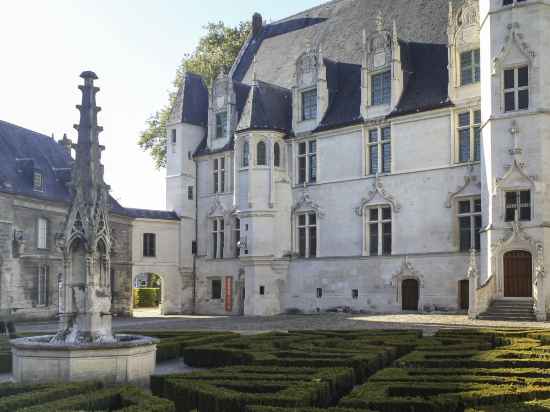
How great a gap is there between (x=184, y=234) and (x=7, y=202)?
14.2 metres

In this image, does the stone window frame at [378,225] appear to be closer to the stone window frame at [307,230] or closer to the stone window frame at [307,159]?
the stone window frame at [307,230]

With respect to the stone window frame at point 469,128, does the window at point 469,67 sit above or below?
above

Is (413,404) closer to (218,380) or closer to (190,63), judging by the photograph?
(218,380)

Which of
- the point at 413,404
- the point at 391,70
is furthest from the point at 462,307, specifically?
the point at 413,404

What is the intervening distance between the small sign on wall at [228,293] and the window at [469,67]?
61.4 feet

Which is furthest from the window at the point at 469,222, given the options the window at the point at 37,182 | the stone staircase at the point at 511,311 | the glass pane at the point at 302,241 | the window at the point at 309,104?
the window at the point at 37,182

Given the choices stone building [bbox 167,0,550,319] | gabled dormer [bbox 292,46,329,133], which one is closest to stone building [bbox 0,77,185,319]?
stone building [bbox 167,0,550,319]

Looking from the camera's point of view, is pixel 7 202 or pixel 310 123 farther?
pixel 310 123

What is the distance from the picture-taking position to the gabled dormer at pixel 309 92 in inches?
1612

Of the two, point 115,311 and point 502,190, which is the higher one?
point 502,190

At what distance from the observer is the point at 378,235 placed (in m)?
37.7

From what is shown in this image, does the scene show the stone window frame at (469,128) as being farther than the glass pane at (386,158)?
No

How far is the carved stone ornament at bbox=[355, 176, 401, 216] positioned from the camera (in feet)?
121

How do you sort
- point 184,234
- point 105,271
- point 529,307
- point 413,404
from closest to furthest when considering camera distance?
point 413,404, point 105,271, point 529,307, point 184,234
